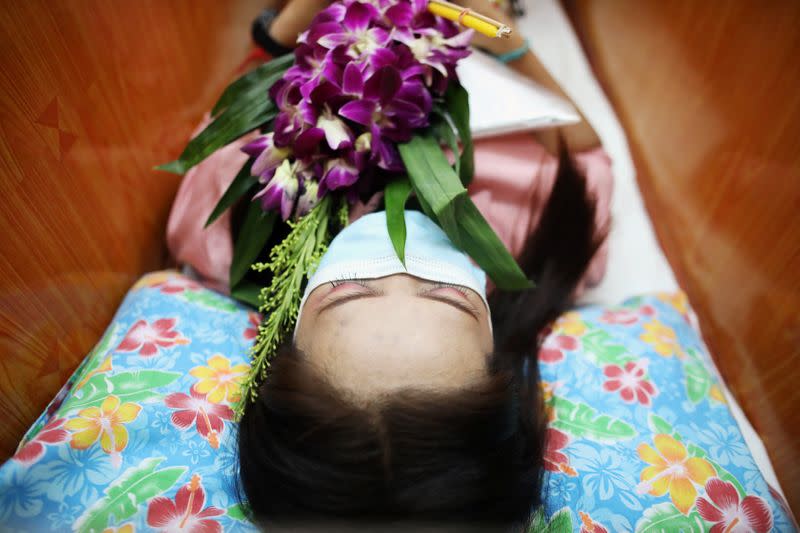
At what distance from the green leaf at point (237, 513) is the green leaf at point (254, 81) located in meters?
0.55

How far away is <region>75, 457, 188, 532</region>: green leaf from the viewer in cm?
54

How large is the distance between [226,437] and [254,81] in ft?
1.70

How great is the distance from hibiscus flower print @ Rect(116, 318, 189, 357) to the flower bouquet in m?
0.13

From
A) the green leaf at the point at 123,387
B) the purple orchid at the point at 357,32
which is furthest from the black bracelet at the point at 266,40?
the green leaf at the point at 123,387

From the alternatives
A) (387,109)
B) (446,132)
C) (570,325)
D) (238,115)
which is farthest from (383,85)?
(570,325)

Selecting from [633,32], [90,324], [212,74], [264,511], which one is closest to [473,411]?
[264,511]

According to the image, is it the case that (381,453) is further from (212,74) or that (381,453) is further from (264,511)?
(212,74)

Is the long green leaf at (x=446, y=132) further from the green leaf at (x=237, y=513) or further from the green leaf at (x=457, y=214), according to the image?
the green leaf at (x=237, y=513)

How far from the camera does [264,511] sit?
56 centimetres

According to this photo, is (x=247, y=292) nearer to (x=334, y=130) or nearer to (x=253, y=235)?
(x=253, y=235)

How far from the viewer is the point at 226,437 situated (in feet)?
2.10

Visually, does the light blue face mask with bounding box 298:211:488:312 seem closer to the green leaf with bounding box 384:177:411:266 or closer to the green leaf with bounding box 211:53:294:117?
the green leaf with bounding box 384:177:411:266

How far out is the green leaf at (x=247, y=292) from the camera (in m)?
0.76

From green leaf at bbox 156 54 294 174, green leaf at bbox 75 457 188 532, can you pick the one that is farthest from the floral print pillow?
green leaf at bbox 156 54 294 174
